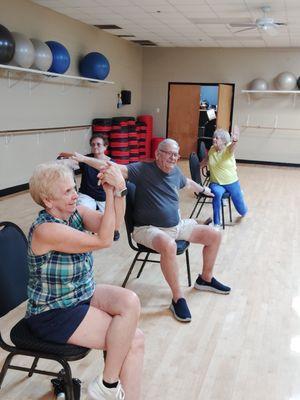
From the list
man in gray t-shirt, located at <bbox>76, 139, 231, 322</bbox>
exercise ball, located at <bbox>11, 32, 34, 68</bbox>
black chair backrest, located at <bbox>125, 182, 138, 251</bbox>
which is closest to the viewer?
man in gray t-shirt, located at <bbox>76, 139, 231, 322</bbox>

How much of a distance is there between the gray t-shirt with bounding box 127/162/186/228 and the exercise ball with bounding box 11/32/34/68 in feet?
11.3

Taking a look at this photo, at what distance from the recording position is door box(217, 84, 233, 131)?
32.0 ft

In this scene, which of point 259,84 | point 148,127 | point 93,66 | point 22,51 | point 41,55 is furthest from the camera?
point 148,127

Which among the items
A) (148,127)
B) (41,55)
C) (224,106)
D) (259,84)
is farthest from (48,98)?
(259,84)

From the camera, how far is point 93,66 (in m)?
7.85

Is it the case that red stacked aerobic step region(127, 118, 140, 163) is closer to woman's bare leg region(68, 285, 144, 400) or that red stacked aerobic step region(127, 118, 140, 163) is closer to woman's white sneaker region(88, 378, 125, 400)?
woman's bare leg region(68, 285, 144, 400)

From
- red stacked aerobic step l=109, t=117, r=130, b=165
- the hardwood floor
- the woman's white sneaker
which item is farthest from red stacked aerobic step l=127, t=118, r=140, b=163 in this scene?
the woman's white sneaker

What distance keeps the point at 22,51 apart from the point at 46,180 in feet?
15.0

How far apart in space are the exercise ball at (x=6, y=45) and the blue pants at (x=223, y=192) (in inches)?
117

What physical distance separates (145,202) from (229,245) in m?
1.69

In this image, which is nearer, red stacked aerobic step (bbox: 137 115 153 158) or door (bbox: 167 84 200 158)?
red stacked aerobic step (bbox: 137 115 153 158)

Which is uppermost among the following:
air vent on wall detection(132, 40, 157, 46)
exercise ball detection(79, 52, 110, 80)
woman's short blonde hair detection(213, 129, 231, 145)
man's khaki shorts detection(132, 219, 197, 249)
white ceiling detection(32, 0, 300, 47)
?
white ceiling detection(32, 0, 300, 47)

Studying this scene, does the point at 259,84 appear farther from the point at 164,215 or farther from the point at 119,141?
the point at 164,215

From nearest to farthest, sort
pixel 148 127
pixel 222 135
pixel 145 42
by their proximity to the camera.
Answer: pixel 222 135
pixel 145 42
pixel 148 127
